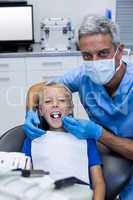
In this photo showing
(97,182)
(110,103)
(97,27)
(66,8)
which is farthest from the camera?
(66,8)

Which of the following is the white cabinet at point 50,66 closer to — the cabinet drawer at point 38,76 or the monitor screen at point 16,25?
the cabinet drawer at point 38,76

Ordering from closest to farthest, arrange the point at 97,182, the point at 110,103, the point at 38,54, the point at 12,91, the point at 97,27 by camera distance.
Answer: the point at 97,182, the point at 97,27, the point at 110,103, the point at 38,54, the point at 12,91

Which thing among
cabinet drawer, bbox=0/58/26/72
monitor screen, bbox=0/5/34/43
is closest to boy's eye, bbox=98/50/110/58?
cabinet drawer, bbox=0/58/26/72

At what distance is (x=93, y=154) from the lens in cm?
161

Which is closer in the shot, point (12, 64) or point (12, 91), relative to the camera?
point (12, 64)

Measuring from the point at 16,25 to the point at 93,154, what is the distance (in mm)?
2592

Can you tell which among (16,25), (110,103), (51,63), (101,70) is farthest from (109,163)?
(16,25)

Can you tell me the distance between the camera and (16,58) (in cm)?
372

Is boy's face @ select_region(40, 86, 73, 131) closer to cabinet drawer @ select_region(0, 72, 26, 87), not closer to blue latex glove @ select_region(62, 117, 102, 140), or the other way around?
blue latex glove @ select_region(62, 117, 102, 140)

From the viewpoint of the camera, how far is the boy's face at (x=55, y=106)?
167 cm

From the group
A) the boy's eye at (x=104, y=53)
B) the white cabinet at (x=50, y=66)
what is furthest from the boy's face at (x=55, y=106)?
the white cabinet at (x=50, y=66)

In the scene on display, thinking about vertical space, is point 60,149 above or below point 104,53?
below

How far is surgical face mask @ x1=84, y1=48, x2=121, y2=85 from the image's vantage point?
5.60ft

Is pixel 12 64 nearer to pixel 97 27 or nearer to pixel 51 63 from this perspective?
pixel 51 63
